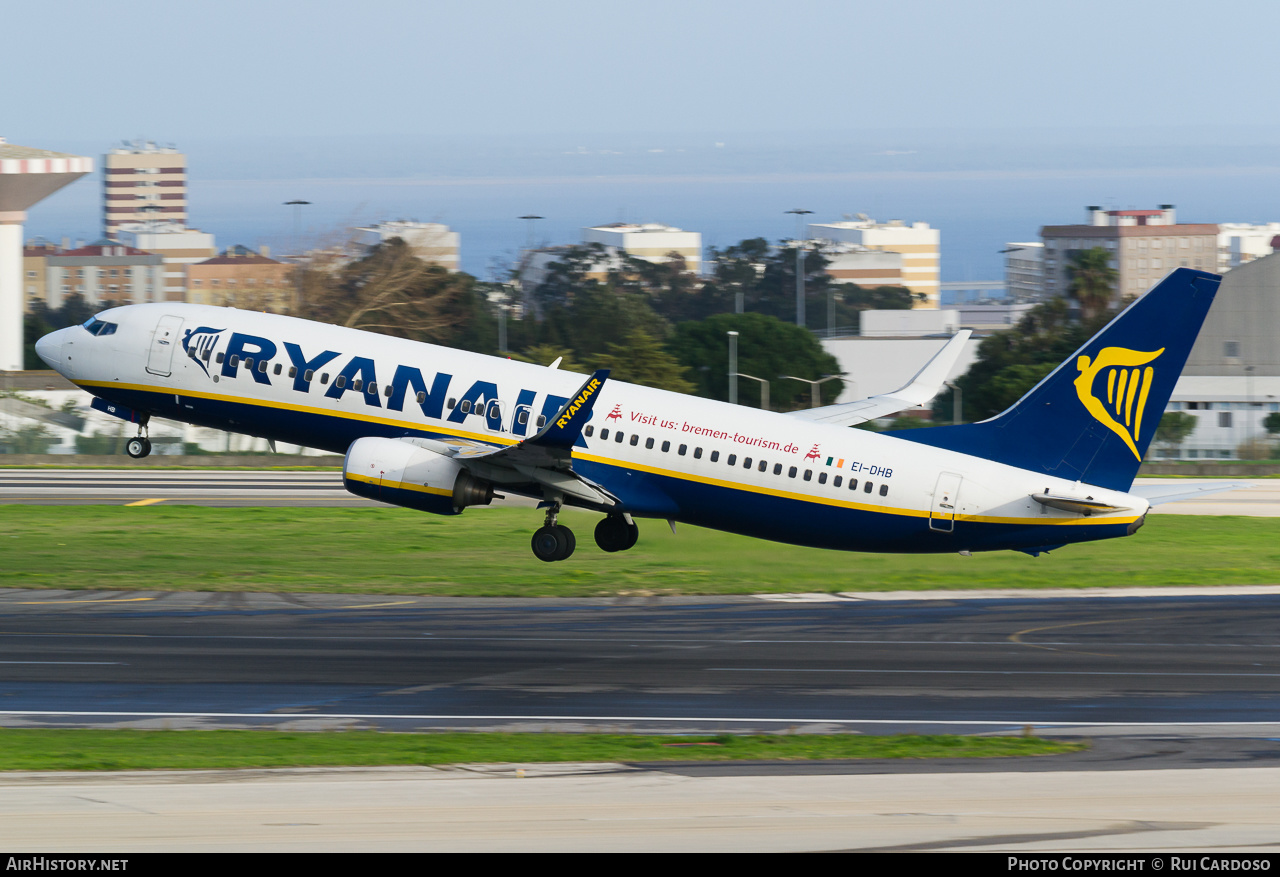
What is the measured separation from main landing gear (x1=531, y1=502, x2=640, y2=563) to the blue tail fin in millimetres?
9318

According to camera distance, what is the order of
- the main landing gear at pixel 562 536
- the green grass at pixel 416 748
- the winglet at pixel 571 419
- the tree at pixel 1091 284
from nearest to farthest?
the green grass at pixel 416 748, the winglet at pixel 571 419, the main landing gear at pixel 562 536, the tree at pixel 1091 284

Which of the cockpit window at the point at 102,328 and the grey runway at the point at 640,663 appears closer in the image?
the grey runway at the point at 640,663

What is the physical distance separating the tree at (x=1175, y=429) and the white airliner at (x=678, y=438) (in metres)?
54.5

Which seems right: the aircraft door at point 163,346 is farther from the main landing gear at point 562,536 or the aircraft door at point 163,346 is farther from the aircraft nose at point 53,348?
the main landing gear at point 562,536

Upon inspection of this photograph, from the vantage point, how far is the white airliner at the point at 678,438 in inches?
1447

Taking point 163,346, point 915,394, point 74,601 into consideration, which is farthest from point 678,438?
point 74,601

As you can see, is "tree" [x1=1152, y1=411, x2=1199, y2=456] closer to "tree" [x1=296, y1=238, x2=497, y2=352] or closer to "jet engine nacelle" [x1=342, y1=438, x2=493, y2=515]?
"tree" [x1=296, y1=238, x2=497, y2=352]

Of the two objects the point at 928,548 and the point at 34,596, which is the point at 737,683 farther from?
the point at 34,596

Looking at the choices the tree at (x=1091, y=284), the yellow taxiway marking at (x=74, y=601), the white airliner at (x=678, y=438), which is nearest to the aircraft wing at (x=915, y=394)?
the white airliner at (x=678, y=438)

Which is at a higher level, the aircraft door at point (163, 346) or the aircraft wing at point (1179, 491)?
the aircraft door at point (163, 346)

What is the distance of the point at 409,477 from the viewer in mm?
37719

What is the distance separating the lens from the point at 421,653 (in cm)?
3275

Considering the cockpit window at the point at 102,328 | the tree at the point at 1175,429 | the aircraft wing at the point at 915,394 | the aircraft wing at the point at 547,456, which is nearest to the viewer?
the aircraft wing at the point at 547,456

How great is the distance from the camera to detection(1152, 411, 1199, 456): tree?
91.5 meters
